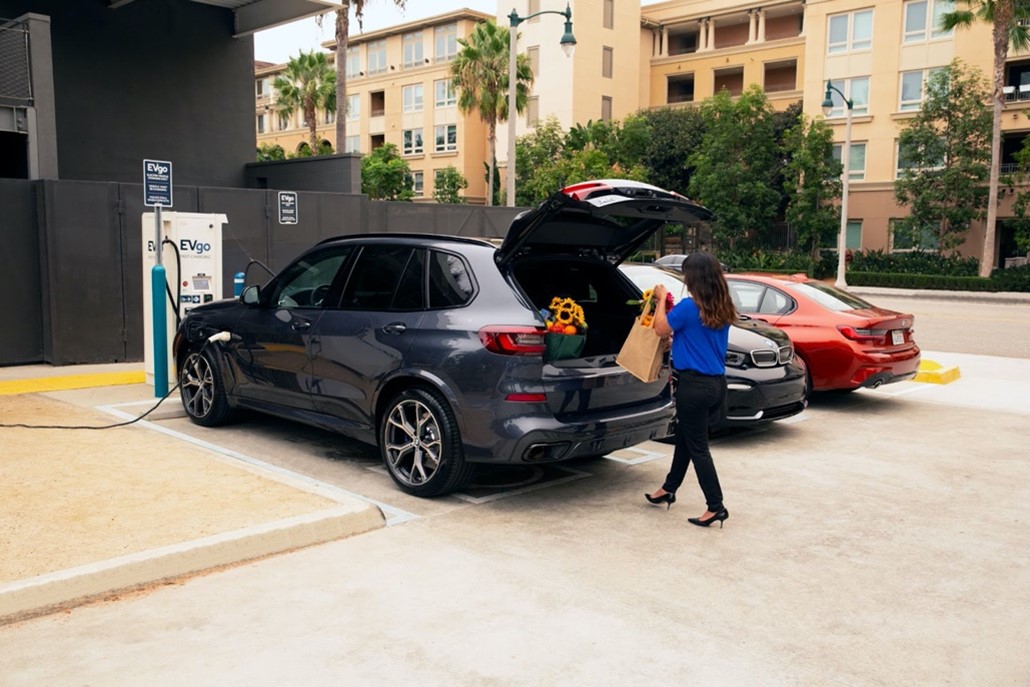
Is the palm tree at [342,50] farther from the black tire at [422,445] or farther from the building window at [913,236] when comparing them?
the black tire at [422,445]

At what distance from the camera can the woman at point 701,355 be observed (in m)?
5.83

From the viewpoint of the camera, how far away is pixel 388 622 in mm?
4379

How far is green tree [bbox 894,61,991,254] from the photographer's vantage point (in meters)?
37.2

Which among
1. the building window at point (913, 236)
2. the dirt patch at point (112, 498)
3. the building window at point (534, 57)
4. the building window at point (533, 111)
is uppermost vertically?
the building window at point (534, 57)

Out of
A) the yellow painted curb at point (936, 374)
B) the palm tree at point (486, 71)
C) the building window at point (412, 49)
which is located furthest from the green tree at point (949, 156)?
the building window at point (412, 49)

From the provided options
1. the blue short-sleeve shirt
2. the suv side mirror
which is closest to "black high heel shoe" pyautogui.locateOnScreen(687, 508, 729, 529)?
the blue short-sleeve shirt

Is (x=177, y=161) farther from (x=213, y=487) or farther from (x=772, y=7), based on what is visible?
(x=772, y=7)

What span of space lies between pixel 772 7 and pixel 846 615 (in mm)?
53328

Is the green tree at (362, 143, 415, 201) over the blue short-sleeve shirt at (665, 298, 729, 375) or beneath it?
over

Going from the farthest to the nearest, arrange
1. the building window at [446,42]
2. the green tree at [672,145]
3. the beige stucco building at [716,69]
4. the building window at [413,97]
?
the building window at [413,97], the building window at [446,42], the green tree at [672,145], the beige stucco building at [716,69]

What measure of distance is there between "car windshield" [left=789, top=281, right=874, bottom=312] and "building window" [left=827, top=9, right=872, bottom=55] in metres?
37.0

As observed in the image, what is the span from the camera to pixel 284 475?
6.76 metres

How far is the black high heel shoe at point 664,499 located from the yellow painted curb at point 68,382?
275 inches

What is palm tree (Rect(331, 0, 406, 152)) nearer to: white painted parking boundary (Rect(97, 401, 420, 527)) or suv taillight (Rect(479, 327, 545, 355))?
white painted parking boundary (Rect(97, 401, 420, 527))
